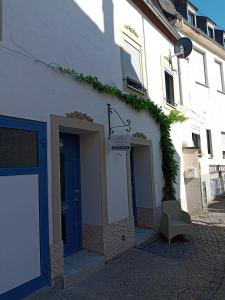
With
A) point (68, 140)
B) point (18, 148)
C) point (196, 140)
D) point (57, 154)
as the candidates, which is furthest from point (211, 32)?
point (18, 148)

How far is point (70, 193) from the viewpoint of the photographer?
6176 mm

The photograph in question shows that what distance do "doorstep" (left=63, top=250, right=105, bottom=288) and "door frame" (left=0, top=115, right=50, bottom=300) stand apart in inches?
17.2

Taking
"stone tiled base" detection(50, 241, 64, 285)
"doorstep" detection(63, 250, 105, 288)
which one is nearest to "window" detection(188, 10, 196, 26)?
→ "doorstep" detection(63, 250, 105, 288)

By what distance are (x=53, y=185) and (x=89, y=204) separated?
1.49m

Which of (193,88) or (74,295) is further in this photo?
(193,88)

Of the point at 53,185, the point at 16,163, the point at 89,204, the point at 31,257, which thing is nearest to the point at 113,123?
the point at 89,204

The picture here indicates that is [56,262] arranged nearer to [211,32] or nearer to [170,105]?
[170,105]

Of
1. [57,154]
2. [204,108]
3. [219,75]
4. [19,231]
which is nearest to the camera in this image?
[19,231]

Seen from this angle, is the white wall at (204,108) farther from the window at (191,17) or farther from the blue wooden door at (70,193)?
the blue wooden door at (70,193)

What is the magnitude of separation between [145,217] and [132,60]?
4119 mm

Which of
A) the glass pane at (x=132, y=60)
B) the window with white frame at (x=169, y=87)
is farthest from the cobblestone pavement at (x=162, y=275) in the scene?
the window with white frame at (x=169, y=87)

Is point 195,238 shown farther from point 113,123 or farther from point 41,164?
point 41,164

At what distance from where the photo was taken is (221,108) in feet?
53.0

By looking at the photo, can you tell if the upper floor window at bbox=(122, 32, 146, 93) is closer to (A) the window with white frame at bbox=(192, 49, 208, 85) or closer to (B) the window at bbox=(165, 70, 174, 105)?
(B) the window at bbox=(165, 70, 174, 105)
